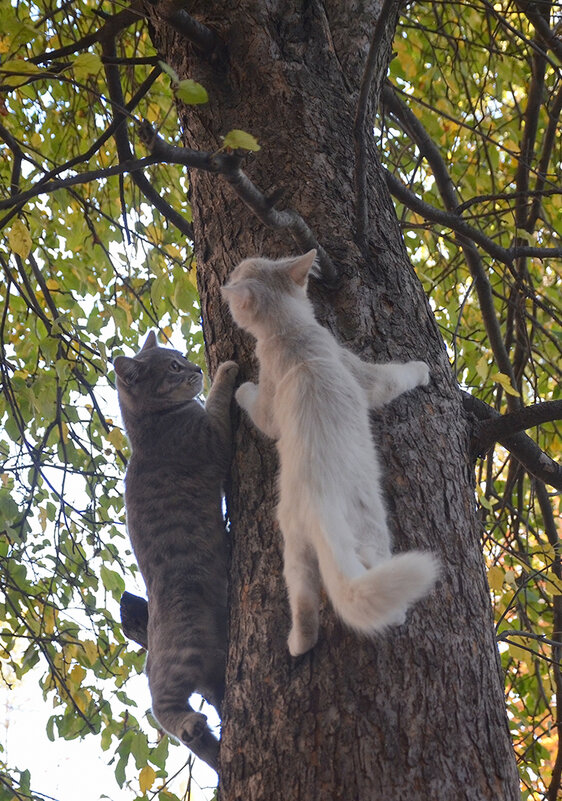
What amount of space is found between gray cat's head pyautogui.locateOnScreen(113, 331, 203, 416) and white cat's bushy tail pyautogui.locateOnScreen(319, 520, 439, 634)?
1.92m

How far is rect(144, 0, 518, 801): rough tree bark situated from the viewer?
1.59 m

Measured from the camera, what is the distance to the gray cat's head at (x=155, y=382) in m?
3.41

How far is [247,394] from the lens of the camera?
2.37 meters

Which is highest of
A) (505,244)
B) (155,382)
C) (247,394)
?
(505,244)

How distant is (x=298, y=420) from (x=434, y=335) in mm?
648

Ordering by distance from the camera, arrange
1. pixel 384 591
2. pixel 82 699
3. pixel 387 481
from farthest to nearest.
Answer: pixel 82 699
pixel 387 481
pixel 384 591

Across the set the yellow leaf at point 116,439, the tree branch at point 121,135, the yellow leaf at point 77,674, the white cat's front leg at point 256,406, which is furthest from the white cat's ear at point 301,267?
the yellow leaf at point 77,674

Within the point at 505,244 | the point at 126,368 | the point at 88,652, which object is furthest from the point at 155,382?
the point at 505,244

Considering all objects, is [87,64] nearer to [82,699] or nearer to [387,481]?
[387,481]

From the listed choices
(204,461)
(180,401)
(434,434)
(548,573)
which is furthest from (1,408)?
(548,573)

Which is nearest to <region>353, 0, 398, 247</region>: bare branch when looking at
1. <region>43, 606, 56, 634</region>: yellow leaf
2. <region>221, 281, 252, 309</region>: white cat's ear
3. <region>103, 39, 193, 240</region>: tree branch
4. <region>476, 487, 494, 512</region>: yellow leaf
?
<region>221, 281, 252, 309</region>: white cat's ear

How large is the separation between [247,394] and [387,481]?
599mm

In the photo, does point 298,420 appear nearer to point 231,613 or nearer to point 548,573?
point 231,613

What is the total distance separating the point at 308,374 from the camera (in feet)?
6.91
